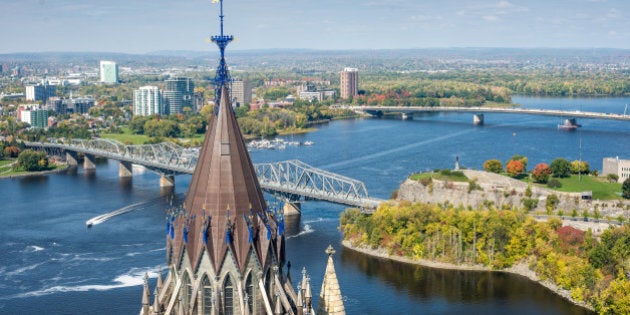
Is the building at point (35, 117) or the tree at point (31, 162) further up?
the building at point (35, 117)

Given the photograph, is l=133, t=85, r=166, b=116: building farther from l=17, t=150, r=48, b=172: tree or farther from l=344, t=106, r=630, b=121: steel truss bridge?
l=17, t=150, r=48, b=172: tree

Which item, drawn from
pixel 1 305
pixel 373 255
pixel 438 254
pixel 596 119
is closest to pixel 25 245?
pixel 1 305

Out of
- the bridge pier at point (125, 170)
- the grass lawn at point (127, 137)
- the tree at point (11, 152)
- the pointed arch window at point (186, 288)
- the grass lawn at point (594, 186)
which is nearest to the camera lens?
the pointed arch window at point (186, 288)

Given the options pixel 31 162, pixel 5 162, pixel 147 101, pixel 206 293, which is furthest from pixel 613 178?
pixel 147 101

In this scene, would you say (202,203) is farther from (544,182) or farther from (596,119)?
(596,119)

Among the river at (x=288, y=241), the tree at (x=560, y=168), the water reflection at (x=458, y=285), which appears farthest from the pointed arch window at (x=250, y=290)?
the tree at (x=560, y=168)

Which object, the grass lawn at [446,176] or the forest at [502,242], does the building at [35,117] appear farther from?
the forest at [502,242]

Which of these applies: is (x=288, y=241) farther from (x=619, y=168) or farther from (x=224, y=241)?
(x=224, y=241)
